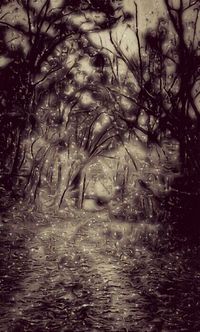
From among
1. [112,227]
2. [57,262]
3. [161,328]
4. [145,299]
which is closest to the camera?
[161,328]

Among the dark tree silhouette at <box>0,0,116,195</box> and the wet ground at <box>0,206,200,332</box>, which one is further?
the dark tree silhouette at <box>0,0,116,195</box>

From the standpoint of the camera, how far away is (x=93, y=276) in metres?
2.82

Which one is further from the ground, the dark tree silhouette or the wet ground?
the dark tree silhouette

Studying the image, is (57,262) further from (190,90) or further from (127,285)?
(190,90)

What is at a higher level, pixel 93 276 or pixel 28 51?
pixel 28 51

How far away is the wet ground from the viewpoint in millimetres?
2492

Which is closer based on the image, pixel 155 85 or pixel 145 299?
pixel 145 299

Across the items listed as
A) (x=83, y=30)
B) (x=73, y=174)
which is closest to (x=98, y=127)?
(x=73, y=174)

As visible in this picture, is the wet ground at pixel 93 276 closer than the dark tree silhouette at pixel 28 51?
Yes

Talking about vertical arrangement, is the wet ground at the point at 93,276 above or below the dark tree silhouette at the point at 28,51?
below

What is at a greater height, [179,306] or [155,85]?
[155,85]

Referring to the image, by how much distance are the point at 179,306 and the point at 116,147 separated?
Result: 4.25 feet

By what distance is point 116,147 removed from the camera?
10.8ft

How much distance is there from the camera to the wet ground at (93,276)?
2.49m
